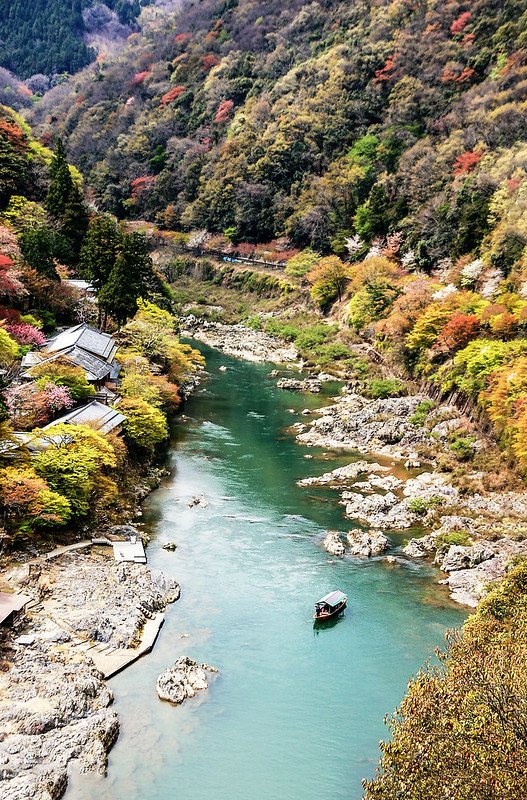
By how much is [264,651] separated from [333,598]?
10.6 ft

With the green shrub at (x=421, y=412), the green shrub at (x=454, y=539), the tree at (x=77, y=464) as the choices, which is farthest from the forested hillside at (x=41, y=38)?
the green shrub at (x=454, y=539)

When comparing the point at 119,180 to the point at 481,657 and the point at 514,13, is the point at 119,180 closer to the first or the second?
the point at 514,13

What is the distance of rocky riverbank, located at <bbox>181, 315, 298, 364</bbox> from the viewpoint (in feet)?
194

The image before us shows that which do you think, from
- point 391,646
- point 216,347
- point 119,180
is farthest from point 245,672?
point 119,180

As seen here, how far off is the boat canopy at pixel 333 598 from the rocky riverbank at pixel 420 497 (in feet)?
11.9

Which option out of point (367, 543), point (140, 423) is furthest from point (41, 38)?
point (367, 543)

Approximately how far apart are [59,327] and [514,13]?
63.2m

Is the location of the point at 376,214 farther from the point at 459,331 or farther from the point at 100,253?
the point at 100,253

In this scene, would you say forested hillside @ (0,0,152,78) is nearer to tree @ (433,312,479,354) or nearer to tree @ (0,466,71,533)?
tree @ (433,312,479,354)

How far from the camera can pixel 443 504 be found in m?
30.0

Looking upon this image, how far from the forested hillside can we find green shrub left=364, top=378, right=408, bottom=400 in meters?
126

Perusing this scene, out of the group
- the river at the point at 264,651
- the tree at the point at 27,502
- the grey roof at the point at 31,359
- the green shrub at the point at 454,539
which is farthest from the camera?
the grey roof at the point at 31,359

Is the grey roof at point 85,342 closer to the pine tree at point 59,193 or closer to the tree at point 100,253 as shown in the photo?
the tree at point 100,253

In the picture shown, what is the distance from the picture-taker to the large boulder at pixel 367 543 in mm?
26234
